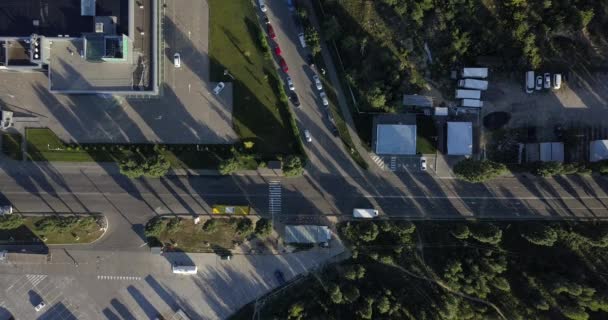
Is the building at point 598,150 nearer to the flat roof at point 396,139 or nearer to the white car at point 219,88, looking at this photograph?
the flat roof at point 396,139

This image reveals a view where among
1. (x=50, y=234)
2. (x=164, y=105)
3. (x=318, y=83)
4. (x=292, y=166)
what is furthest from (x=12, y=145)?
(x=318, y=83)

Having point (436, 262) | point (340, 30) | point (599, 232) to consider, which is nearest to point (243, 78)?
point (340, 30)

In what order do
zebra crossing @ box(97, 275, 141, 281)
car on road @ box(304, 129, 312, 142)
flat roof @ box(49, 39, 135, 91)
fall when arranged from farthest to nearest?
zebra crossing @ box(97, 275, 141, 281), car on road @ box(304, 129, 312, 142), flat roof @ box(49, 39, 135, 91)

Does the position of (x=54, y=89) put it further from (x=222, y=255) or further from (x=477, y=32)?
(x=477, y=32)

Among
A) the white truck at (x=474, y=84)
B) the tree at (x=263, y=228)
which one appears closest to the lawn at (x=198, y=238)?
the tree at (x=263, y=228)

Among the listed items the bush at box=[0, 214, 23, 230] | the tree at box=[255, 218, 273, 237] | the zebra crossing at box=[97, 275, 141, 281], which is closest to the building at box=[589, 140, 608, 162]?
the tree at box=[255, 218, 273, 237]

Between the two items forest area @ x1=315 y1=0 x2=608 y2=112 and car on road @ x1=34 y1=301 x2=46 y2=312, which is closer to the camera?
forest area @ x1=315 y1=0 x2=608 y2=112

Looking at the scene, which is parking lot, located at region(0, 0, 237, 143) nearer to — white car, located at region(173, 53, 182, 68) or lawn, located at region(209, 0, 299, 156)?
white car, located at region(173, 53, 182, 68)

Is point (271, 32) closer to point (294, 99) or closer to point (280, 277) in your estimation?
point (294, 99)
